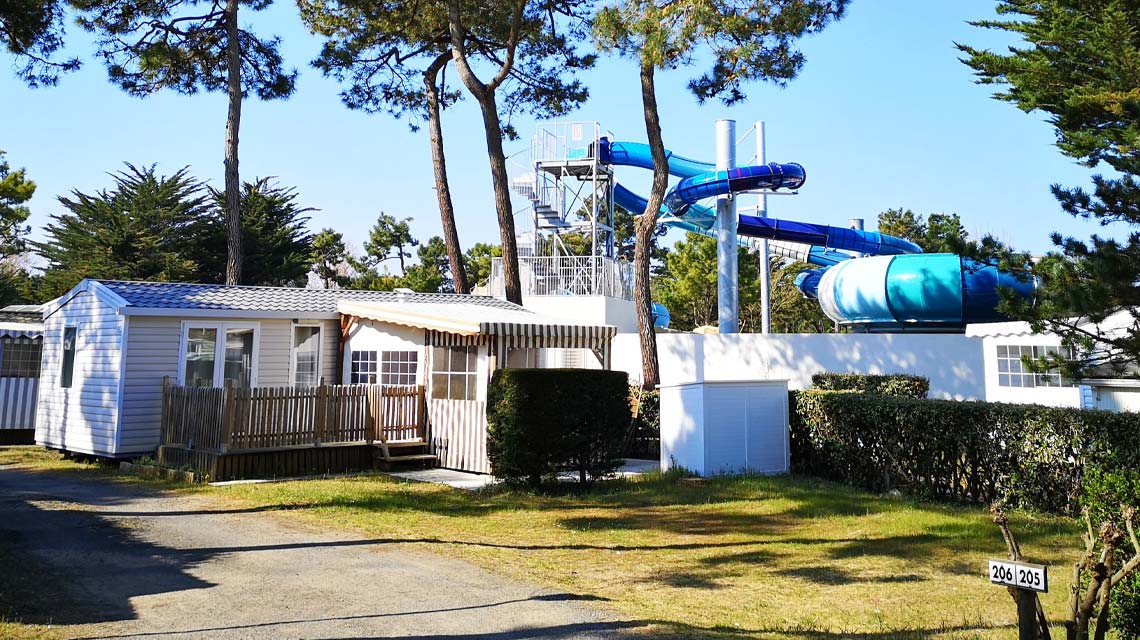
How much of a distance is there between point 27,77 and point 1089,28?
19.9 m

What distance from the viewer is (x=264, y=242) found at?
35781mm

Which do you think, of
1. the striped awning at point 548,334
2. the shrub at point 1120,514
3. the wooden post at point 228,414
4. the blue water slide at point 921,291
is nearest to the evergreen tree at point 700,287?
Answer: the blue water slide at point 921,291

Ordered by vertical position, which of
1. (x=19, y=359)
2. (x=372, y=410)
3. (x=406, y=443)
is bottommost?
(x=406, y=443)

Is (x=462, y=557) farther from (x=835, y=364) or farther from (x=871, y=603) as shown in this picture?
(x=835, y=364)

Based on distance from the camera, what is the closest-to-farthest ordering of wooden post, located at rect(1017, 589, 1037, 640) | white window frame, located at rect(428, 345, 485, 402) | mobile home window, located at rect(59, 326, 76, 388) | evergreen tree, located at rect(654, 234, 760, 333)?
wooden post, located at rect(1017, 589, 1037, 640), white window frame, located at rect(428, 345, 485, 402), mobile home window, located at rect(59, 326, 76, 388), evergreen tree, located at rect(654, 234, 760, 333)

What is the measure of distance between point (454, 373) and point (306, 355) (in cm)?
369

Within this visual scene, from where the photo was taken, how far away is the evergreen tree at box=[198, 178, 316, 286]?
35.6 m

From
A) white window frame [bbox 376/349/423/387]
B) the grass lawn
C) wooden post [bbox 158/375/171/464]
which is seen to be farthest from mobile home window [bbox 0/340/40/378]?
the grass lawn

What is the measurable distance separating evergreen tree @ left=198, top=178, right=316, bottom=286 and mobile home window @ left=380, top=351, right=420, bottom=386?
75.0 feet

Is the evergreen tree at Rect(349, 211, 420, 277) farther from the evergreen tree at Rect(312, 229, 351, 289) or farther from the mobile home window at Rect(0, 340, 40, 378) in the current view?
the mobile home window at Rect(0, 340, 40, 378)

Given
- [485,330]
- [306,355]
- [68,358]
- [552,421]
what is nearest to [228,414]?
[306,355]

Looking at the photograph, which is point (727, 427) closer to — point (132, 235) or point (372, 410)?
point (372, 410)

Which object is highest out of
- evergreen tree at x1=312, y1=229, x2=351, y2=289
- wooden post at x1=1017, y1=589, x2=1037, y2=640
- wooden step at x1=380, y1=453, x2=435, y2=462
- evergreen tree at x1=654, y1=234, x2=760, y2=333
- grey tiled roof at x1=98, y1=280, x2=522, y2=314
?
evergreen tree at x1=312, y1=229, x2=351, y2=289

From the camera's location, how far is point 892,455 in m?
11.1
